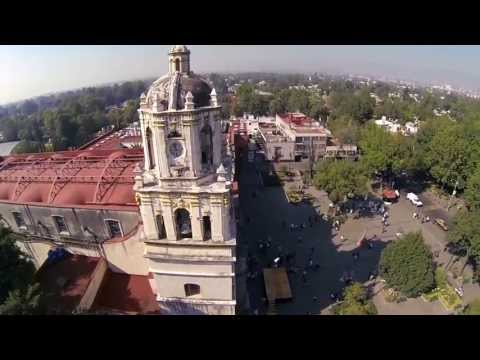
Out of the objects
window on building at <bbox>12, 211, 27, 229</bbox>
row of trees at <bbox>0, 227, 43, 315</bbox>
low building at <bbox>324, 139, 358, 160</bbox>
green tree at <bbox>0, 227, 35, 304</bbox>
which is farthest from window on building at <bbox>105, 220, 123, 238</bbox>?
low building at <bbox>324, 139, 358, 160</bbox>

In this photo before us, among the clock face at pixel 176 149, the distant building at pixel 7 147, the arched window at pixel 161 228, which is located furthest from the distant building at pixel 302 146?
the distant building at pixel 7 147

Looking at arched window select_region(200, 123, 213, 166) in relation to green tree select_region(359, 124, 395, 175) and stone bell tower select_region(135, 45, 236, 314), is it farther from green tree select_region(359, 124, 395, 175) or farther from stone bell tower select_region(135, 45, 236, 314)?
green tree select_region(359, 124, 395, 175)

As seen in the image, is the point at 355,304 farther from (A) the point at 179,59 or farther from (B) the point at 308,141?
(B) the point at 308,141

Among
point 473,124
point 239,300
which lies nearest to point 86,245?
point 239,300

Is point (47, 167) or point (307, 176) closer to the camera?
point (47, 167)

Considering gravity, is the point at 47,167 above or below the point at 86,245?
above

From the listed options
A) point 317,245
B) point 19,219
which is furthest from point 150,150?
point 317,245

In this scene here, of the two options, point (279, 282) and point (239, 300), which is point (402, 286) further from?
point (239, 300)

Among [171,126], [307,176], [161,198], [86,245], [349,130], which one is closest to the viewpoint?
[171,126]
